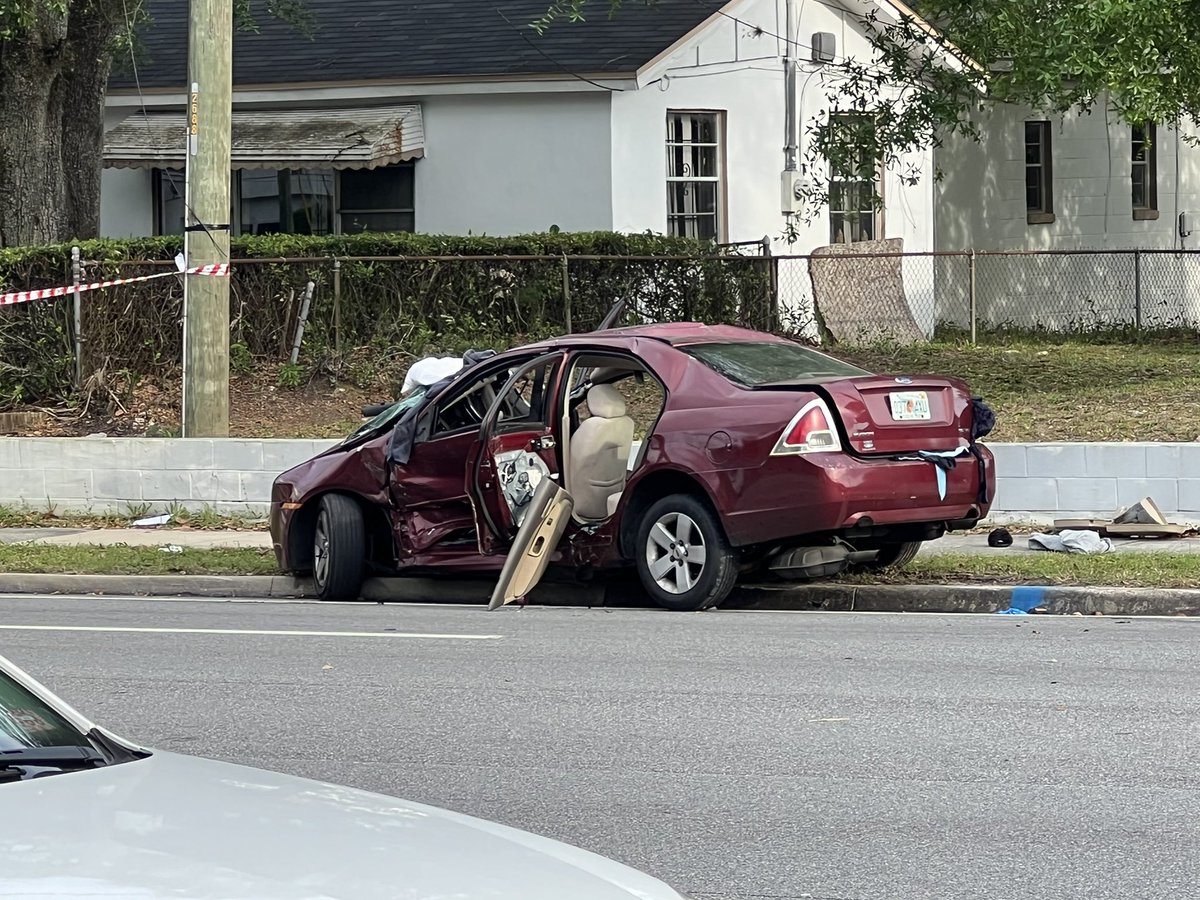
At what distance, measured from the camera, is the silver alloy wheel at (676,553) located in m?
10.5

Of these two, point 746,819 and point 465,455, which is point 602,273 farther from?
point 746,819

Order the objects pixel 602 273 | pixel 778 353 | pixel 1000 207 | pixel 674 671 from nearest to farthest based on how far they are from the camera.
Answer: pixel 674 671
pixel 778 353
pixel 602 273
pixel 1000 207

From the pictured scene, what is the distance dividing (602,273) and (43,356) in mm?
6048

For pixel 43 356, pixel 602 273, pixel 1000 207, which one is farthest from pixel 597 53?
pixel 1000 207

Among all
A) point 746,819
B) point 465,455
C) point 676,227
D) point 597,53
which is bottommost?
point 746,819

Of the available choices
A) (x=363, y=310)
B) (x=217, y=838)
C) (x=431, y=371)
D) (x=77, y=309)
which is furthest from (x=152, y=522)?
(x=217, y=838)

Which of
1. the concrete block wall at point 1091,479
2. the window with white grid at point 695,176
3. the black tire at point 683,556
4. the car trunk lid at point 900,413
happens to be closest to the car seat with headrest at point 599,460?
the black tire at point 683,556

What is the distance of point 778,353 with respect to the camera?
37.1 feet

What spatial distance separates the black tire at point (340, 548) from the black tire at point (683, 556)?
7.14 ft

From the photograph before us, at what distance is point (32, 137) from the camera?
19.5 m

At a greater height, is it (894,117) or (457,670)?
(894,117)

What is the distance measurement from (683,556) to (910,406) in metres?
1.59

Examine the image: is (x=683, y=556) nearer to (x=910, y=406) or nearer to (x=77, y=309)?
(x=910, y=406)

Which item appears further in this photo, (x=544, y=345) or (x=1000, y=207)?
(x=1000, y=207)
